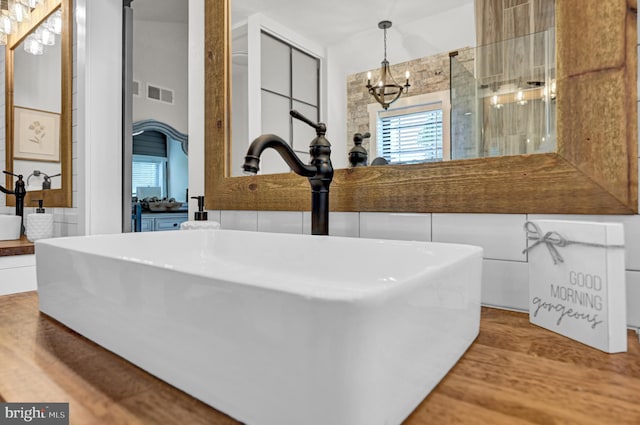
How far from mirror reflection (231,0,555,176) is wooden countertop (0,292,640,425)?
381mm

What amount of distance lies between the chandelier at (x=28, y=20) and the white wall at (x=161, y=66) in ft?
2.70

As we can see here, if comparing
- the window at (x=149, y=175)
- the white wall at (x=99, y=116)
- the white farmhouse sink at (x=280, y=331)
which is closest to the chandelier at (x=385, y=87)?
the white farmhouse sink at (x=280, y=331)

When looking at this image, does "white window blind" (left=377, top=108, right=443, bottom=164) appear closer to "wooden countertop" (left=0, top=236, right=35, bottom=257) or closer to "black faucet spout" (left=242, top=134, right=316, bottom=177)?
"black faucet spout" (left=242, top=134, right=316, bottom=177)

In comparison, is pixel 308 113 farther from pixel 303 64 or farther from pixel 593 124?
pixel 593 124

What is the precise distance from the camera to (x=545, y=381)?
1.31ft

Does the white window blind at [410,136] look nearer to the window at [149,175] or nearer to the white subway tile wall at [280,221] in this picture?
the white subway tile wall at [280,221]

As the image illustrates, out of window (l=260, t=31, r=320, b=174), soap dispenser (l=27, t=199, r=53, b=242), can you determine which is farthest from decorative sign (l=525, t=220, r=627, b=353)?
soap dispenser (l=27, t=199, r=53, b=242)

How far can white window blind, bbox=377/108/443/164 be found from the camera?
81cm

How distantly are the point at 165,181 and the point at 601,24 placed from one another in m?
3.12

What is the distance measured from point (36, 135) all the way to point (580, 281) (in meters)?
2.64

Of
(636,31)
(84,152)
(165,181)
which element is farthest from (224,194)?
(165,181)

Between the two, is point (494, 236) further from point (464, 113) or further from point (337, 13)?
point (337, 13)

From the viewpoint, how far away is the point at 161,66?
121 inches

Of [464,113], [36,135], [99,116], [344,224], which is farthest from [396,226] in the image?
[36,135]
